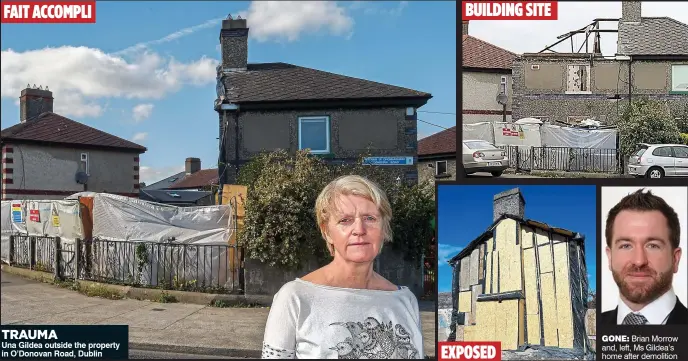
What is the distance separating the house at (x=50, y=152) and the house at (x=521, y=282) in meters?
4.59

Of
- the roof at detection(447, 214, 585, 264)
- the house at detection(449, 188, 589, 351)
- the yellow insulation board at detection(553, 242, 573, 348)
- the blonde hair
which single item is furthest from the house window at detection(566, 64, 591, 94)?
the blonde hair

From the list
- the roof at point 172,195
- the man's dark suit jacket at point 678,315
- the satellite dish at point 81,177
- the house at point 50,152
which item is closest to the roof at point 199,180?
the roof at point 172,195

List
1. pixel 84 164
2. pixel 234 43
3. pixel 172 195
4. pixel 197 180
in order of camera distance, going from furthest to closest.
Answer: pixel 172 195 → pixel 197 180 → pixel 234 43 → pixel 84 164

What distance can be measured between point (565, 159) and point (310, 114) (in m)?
4.31

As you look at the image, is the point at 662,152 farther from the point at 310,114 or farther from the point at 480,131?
the point at 310,114

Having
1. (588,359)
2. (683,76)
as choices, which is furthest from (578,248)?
(683,76)

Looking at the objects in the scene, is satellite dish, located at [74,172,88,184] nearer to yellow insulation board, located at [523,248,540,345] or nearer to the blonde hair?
the blonde hair

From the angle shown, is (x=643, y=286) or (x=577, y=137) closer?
(x=643, y=286)

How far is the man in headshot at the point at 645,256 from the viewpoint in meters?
5.44

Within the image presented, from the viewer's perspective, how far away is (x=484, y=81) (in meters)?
5.61

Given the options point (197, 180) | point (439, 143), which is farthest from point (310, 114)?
point (439, 143)

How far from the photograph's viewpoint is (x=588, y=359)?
5.61 meters

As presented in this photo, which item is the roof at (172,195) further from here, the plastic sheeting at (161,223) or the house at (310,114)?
the house at (310,114)

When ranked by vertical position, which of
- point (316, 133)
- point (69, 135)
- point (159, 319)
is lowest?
point (159, 319)
